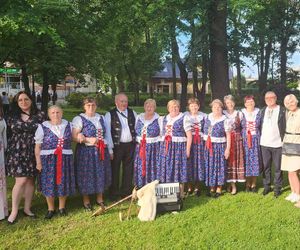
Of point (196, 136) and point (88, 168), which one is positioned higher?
point (196, 136)

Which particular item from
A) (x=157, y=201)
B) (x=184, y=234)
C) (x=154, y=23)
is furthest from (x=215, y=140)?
(x=154, y=23)

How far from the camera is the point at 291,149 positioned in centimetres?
584

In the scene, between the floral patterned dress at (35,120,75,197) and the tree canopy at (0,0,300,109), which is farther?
the tree canopy at (0,0,300,109)

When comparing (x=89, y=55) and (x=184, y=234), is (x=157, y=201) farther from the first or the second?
(x=89, y=55)

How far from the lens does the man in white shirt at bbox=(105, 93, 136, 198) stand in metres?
6.07

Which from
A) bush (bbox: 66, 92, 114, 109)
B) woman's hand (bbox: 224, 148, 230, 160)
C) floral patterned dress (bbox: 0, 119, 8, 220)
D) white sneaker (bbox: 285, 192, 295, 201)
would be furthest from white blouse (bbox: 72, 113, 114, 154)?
bush (bbox: 66, 92, 114, 109)

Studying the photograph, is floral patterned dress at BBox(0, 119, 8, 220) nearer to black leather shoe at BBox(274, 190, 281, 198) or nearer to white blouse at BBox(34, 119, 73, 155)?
white blouse at BBox(34, 119, 73, 155)

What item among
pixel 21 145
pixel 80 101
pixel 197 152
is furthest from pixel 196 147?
pixel 80 101

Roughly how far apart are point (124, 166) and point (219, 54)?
25.0ft

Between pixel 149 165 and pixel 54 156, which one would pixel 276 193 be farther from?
pixel 54 156

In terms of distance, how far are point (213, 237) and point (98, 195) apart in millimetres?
1957

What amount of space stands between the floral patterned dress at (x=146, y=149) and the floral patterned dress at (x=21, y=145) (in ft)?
5.07

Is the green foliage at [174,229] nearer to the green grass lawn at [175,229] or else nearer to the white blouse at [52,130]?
the green grass lawn at [175,229]

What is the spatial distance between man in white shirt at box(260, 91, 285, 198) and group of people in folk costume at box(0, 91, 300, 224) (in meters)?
0.02
